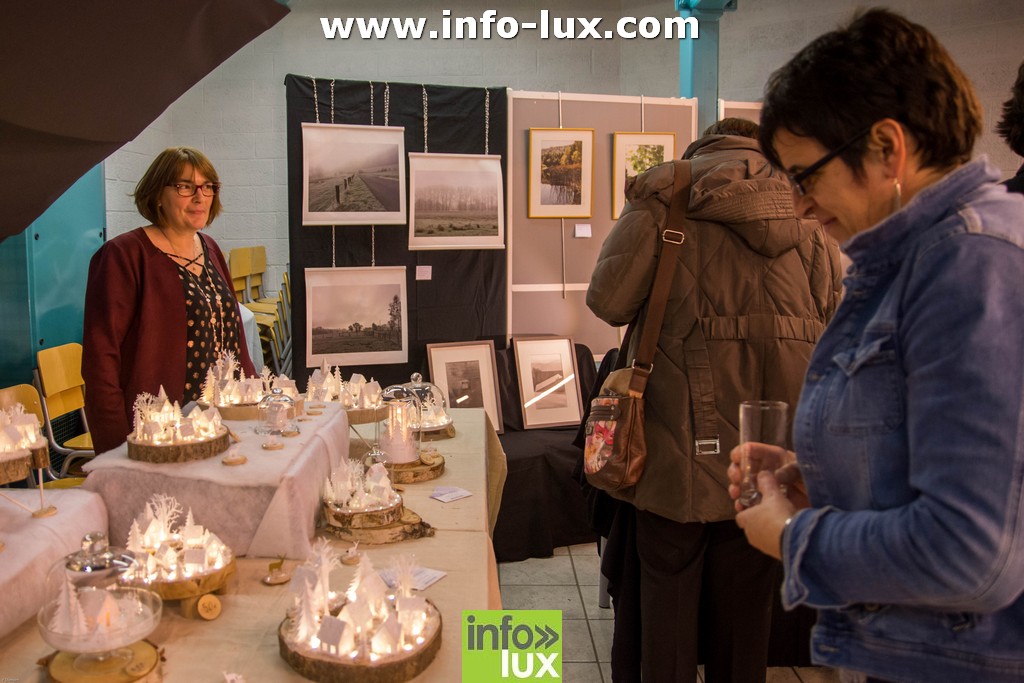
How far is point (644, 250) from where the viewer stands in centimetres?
208

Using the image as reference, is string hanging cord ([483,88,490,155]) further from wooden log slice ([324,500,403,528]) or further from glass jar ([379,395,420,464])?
wooden log slice ([324,500,403,528])

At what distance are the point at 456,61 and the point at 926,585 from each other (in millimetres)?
7325

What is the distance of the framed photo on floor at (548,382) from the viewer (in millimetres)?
4418

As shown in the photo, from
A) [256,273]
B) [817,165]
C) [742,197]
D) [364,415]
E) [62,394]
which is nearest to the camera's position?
[817,165]

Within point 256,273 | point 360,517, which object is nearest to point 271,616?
point 360,517

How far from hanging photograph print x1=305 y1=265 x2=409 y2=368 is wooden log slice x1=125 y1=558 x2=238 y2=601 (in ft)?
8.88

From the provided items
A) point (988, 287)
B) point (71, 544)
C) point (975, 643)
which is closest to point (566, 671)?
point (71, 544)

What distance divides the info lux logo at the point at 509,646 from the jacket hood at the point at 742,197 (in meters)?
1.08

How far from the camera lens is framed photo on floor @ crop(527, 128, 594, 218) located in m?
4.36

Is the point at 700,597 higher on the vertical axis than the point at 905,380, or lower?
lower

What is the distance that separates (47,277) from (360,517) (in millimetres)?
3087

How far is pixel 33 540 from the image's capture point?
144 centimetres

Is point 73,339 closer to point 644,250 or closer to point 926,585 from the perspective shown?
point 644,250

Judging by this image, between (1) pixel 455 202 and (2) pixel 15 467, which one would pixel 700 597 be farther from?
(1) pixel 455 202
